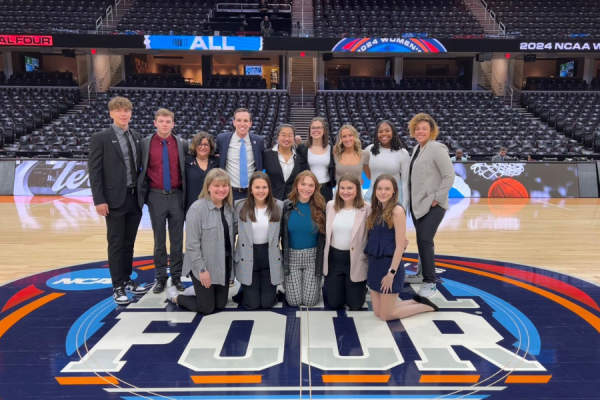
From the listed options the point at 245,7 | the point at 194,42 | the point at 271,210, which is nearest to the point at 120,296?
the point at 271,210

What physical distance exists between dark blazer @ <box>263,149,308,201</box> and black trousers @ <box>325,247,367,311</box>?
0.76 meters

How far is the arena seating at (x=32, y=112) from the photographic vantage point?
1246cm

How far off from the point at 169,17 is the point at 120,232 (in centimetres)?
1710

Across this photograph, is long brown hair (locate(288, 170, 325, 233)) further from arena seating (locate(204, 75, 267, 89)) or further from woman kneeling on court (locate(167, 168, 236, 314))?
arena seating (locate(204, 75, 267, 89))

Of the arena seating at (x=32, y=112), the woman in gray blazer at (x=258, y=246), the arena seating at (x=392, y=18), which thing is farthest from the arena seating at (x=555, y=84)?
the woman in gray blazer at (x=258, y=246)

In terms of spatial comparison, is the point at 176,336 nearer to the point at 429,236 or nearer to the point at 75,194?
the point at 429,236

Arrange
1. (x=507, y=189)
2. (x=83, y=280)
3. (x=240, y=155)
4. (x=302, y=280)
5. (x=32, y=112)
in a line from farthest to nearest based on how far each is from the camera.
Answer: (x=32, y=112)
(x=507, y=189)
(x=83, y=280)
(x=240, y=155)
(x=302, y=280)

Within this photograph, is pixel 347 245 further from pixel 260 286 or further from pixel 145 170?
pixel 145 170

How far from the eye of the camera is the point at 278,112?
1523 cm

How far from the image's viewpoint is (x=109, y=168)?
352cm

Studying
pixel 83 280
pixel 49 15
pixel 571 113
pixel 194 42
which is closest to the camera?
pixel 83 280

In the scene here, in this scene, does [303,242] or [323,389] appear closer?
[323,389]

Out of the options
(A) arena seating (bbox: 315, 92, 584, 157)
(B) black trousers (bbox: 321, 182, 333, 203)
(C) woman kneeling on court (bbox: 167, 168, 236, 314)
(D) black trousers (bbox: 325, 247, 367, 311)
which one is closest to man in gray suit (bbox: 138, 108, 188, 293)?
(C) woman kneeling on court (bbox: 167, 168, 236, 314)

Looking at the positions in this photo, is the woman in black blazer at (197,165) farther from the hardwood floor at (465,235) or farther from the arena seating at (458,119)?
the arena seating at (458,119)
